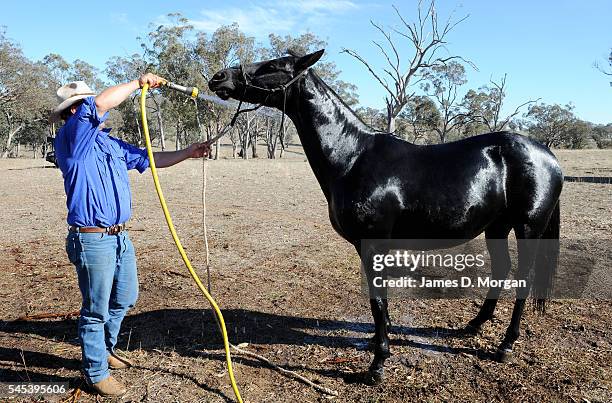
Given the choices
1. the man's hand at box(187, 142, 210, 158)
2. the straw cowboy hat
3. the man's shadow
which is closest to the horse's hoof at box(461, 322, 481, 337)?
the man's shadow

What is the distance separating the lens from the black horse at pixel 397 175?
3.57m

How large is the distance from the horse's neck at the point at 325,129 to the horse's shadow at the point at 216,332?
1.70 metres

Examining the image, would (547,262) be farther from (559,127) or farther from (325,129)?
(559,127)

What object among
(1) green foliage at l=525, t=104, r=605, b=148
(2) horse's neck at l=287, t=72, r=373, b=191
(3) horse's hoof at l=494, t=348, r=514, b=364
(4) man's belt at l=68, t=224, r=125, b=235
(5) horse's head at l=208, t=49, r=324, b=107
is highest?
(1) green foliage at l=525, t=104, r=605, b=148

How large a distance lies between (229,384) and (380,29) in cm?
2787

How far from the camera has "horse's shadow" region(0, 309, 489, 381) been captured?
4.10 m

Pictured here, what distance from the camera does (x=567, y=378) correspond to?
354 centimetres

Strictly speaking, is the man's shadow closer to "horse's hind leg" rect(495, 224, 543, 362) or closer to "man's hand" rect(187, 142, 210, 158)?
"horse's hind leg" rect(495, 224, 543, 362)

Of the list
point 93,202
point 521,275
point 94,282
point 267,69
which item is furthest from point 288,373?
point 267,69

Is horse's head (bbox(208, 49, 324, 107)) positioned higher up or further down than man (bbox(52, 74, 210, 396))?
higher up

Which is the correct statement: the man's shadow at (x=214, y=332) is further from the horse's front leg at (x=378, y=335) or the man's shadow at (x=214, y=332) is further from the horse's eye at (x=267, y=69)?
the horse's eye at (x=267, y=69)

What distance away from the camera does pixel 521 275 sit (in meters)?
4.19

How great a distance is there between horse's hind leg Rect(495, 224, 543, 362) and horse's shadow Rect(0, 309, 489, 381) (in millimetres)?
195

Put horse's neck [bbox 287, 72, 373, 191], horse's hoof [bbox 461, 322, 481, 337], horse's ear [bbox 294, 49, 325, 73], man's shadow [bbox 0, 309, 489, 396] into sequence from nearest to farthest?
1. horse's ear [bbox 294, 49, 325, 73]
2. horse's neck [bbox 287, 72, 373, 191]
3. man's shadow [bbox 0, 309, 489, 396]
4. horse's hoof [bbox 461, 322, 481, 337]
